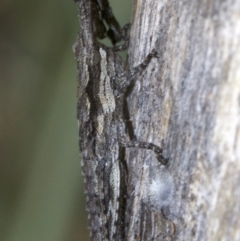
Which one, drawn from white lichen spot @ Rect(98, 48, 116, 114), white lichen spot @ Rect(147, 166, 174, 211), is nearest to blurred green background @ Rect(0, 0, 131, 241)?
white lichen spot @ Rect(98, 48, 116, 114)

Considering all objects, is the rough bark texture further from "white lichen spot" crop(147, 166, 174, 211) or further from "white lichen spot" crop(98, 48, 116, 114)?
"white lichen spot" crop(98, 48, 116, 114)

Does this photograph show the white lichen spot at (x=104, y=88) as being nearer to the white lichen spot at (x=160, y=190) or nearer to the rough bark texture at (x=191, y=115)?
the rough bark texture at (x=191, y=115)

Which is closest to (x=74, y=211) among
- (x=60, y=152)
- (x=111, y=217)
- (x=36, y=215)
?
(x=36, y=215)

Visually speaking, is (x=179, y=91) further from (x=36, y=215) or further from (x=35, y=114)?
(x=36, y=215)

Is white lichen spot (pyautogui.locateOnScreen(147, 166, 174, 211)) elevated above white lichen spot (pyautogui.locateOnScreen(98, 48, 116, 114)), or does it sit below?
below

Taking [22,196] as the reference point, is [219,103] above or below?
above

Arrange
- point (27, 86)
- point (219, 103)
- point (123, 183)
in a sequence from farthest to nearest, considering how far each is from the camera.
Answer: point (27, 86) < point (123, 183) < point (219, 103)

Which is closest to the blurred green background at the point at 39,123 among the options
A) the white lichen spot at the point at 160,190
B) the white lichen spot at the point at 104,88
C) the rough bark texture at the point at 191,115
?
the white lichen spot at the point at 104,88
